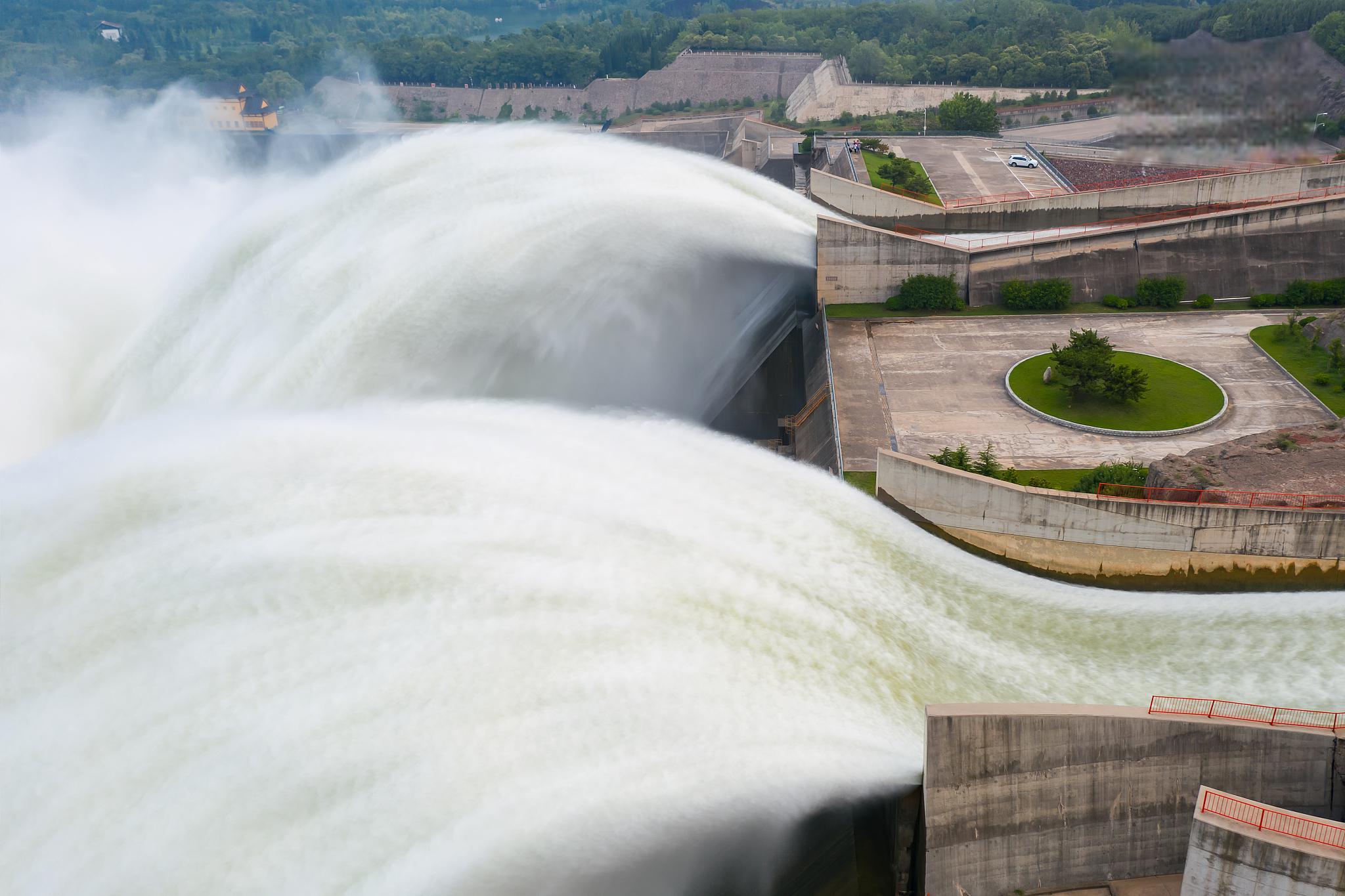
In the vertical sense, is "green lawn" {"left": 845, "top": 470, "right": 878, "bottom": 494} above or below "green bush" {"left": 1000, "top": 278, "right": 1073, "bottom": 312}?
below

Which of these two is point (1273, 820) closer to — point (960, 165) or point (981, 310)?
point (981, 310)

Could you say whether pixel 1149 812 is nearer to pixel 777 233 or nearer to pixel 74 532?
pixel 74 532

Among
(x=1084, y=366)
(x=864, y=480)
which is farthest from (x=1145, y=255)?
(x=864, y=480)

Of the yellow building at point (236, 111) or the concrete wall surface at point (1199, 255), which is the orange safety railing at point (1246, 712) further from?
the yellow building at point (236, 111)

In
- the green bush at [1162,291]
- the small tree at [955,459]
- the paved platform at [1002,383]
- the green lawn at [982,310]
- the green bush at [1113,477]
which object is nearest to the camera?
the green bush at [1113,477]

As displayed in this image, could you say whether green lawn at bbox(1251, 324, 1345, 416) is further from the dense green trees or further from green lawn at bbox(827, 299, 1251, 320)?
the dense green trees

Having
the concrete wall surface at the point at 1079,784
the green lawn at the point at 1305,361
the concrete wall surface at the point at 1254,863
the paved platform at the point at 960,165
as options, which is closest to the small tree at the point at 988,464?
the concrete wall surface at the point at 1079,784

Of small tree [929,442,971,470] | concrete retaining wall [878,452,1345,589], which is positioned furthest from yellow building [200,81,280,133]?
concrete retaining wall [878,452,1345,589]
